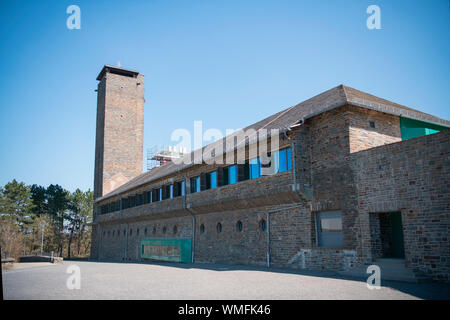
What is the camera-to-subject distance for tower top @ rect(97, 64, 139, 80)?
41.4 m

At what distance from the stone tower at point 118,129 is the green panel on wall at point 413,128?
31945mm

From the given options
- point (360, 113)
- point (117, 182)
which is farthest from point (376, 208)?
point (117, 182)

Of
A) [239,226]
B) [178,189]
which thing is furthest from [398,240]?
[178,189]

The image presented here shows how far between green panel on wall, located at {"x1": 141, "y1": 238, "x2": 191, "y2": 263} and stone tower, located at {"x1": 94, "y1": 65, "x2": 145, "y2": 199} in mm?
14793

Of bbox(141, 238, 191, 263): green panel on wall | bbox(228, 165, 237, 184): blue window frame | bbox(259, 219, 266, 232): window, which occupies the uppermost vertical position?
bbox(228, 165, 237, 184): blue window frame

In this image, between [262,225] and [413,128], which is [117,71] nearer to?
[262,225]

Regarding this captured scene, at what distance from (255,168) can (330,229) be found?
4.34 meters

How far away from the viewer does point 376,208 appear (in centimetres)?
1150

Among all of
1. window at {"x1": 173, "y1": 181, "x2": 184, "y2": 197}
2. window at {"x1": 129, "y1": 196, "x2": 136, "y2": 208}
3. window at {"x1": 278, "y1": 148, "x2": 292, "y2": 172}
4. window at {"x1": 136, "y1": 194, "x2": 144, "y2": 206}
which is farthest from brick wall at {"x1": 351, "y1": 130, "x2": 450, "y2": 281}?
window at {"x1": 129, "y1": 196, "x2": 136, "y2": 208}

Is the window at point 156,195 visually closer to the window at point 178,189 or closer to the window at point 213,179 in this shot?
the window at point 178,189

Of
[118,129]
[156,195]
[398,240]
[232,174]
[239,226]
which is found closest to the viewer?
[398,240]

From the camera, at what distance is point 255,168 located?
627 inches
